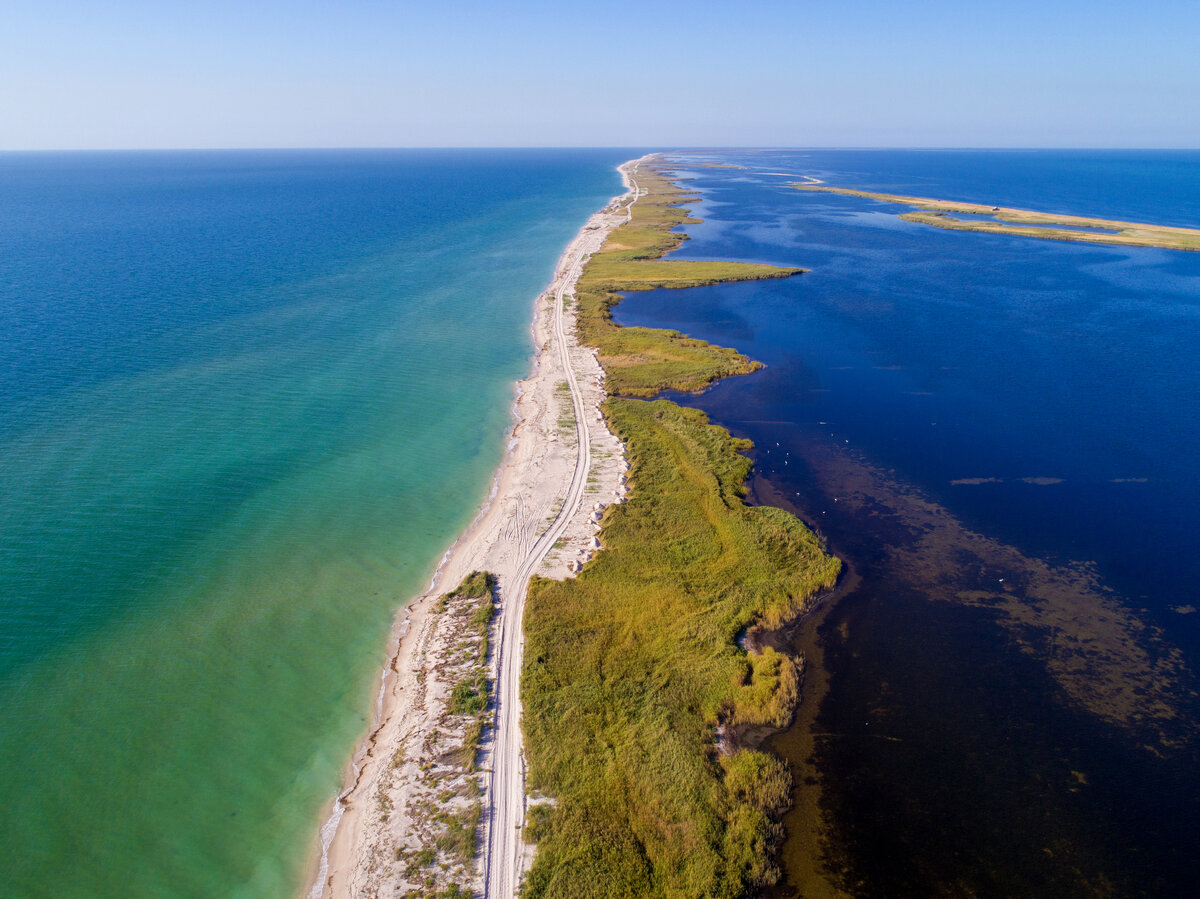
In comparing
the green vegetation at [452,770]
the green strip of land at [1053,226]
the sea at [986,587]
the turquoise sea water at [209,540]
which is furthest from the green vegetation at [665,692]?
the green strip of land at [1053,226]

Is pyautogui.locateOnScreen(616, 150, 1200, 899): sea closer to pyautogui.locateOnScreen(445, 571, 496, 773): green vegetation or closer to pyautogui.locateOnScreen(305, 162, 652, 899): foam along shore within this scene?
pyautogui.locateOnScreen(305, 162, 652, 899): foam along shore

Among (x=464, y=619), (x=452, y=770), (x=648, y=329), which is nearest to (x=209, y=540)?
(x=464, y=619)

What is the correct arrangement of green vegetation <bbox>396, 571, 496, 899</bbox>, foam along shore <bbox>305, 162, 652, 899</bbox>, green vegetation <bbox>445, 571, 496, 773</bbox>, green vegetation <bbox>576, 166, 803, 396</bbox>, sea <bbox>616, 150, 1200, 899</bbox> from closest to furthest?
green vegetation <bbox>396, 571, 496, 899</bbox>, foam along shore <bbox>305, 162, 652, 899</bbox>, sea <bbox>616, 150, 1200, 899</bbox>, green vegetation <bbox>445, 571, 496, 773</bbox>, green vegetation <bbox>576, 166, 803, 396</bbox>

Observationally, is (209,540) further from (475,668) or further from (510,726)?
(510,726)

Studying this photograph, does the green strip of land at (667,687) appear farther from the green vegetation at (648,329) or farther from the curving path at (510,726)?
the green vegetation at (648,329)

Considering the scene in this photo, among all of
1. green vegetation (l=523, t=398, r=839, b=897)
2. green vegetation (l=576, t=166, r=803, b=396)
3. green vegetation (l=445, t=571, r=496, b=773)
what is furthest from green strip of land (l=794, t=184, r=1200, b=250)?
green vegetation (l=445, t=571, r=496, b=773)

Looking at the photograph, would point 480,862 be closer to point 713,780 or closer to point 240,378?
point 713,780
